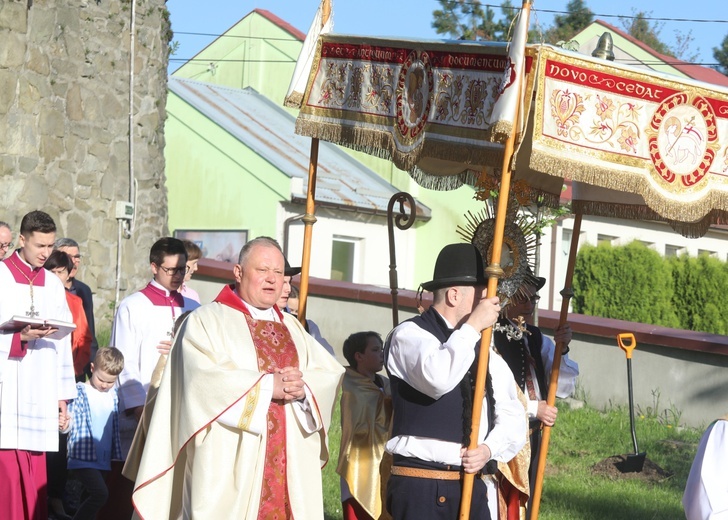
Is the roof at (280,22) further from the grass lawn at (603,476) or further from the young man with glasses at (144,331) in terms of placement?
the young man with glasses at (144,331)

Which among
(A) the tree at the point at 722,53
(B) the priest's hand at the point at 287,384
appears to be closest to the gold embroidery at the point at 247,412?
(B) the priest's hand at the point at 287,384

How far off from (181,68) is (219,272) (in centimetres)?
2003

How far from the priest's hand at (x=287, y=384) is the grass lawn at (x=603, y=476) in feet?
10.9

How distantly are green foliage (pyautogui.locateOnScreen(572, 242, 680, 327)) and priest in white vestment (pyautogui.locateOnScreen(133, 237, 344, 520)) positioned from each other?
60.4ft

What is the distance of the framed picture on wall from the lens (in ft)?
81.4

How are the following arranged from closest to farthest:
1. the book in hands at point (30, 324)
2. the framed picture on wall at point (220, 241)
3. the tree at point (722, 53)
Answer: the book in hands at point (30, 324), the framed picture on wall at point (220, 241), the tree at point (722, 53)

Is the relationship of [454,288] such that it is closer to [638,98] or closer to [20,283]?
[638,98]

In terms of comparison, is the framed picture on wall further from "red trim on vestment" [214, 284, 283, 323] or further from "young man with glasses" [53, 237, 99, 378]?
"red trim on vestment" [214, 284, 283, 323]

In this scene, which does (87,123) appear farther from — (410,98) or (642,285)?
(642,285)

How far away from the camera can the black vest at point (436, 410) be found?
5211 millimetres

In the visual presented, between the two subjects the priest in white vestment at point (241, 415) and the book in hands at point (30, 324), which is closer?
the priest in white vestment at point (241, 415)

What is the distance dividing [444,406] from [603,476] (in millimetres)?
5407

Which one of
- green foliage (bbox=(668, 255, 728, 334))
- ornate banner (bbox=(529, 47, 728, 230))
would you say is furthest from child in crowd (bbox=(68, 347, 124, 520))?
green foliage (bbox=(668, 255, 728, 334))

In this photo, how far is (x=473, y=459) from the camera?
5.14 metres
